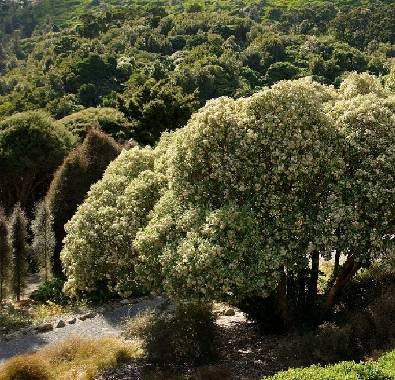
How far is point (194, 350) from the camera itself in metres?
16.3

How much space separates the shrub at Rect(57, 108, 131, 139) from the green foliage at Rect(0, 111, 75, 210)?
4.50 metres

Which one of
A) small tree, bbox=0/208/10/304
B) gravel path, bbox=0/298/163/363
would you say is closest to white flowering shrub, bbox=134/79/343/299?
gravel path, bbox=0/298/163/363

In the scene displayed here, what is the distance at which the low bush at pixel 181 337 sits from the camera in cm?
1616

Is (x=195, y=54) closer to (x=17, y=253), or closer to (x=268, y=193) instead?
(x=17, y=253)

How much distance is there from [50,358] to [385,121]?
1239 centimetres

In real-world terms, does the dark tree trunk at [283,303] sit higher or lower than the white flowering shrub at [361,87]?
lower

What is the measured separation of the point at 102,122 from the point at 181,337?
32.9 metres

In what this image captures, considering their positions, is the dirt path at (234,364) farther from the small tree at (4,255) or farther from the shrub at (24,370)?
the small tree at (4,255)

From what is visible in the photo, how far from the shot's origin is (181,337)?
16.2 metres

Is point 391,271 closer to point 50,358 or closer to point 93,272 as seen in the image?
point 93,272

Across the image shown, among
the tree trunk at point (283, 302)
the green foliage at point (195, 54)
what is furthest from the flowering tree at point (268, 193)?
the green foliage at point (195, 54)

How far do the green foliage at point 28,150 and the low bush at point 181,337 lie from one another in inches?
912

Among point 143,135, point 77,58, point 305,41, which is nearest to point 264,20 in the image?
point 305,41

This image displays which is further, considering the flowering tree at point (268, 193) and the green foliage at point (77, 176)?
the green foliage at point (77, 176)
